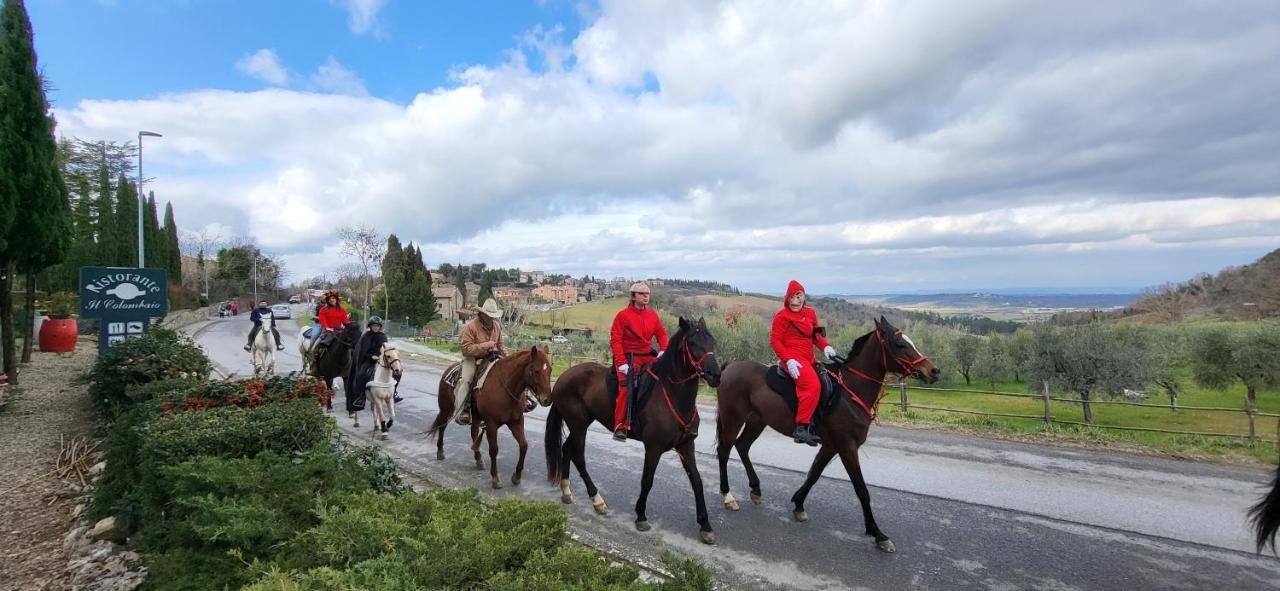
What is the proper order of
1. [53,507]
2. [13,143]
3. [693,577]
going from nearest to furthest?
[693,577], [53,507], [13,143]

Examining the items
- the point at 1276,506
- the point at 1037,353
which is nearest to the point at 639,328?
the point at 1276,506

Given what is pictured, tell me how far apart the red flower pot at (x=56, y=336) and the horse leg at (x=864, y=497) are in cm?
2380

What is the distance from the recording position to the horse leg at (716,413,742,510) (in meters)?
6.34

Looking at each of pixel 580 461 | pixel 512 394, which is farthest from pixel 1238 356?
pixel 512 394

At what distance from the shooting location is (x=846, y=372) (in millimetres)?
5980

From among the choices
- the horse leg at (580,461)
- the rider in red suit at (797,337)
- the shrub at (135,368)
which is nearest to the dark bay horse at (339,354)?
the shrub at (135,368)

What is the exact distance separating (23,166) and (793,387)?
14970mm

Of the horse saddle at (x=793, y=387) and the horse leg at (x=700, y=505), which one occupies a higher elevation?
the horse saddle at (x=793, y=387)

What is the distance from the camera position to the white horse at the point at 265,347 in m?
12.9

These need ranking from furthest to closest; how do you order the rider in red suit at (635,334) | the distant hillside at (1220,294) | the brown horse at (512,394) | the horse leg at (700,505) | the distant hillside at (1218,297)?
the distant hillside at (1220,294) → the distant hillside at (1218,297) → the brown horse at (512,394) → the rider in red suit at (635,334) → the horse leg at (700,505)

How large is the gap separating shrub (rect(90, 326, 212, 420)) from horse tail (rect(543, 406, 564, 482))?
502 cm

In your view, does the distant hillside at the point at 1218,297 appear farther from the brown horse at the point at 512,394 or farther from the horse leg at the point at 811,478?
the brown horse at the point at 512,394

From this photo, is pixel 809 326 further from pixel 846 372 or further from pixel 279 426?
pixel 279 426

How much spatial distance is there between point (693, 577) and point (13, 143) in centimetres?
1512
